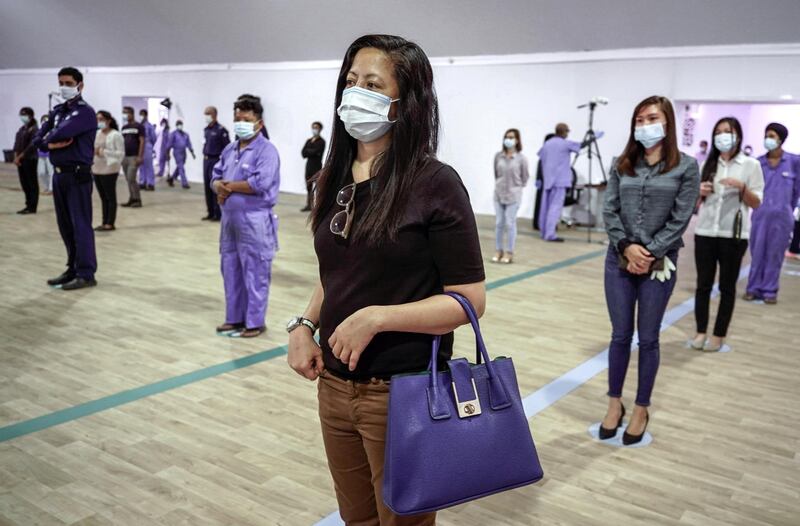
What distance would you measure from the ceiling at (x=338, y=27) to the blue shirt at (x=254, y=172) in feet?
24.8

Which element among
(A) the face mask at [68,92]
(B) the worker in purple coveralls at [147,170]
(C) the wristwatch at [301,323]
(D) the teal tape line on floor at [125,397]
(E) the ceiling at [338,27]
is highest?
(E) the ceiling at [338,27]

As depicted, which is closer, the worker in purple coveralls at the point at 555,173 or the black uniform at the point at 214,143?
the worker in purple coveralls at the point at 555,173

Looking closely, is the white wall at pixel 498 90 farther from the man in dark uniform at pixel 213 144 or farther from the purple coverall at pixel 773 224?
the purple coverall at pixel 773 224

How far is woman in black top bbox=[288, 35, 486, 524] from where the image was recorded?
1.29 metres

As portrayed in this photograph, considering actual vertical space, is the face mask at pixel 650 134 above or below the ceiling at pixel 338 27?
below

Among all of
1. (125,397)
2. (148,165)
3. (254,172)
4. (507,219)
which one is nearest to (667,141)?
(254,172)

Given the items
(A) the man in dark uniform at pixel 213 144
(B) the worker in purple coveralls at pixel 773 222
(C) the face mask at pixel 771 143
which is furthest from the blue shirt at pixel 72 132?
(B) the worker in purple coveralls at pixel 773 222

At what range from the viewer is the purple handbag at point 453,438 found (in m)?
1.22

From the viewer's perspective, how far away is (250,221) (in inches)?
169

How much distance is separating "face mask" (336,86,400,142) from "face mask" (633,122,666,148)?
1.88 m

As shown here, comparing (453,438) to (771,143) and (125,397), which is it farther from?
(771,143)

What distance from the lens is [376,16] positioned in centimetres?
1241

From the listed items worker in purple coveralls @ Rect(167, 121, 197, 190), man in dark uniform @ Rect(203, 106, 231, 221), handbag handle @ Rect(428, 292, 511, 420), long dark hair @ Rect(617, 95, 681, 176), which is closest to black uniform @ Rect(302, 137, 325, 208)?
man in dark uniform @ Rect(203, 106, 231, 221)

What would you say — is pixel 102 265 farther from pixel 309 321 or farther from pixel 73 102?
pixel 309 321
